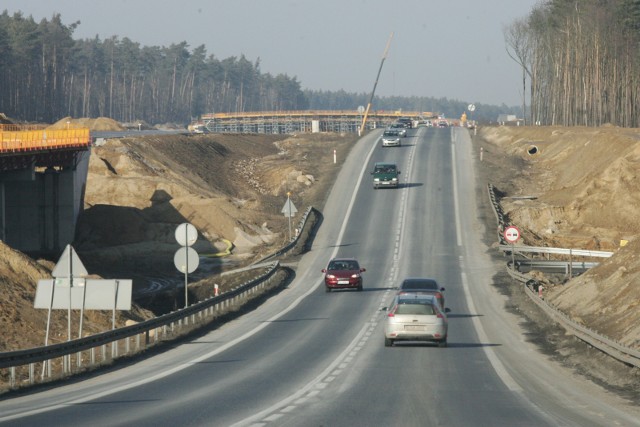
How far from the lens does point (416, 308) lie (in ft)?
94.0

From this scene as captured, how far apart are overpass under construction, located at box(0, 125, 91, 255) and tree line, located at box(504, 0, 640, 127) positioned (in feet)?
245

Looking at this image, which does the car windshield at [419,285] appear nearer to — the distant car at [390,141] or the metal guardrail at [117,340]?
the metal guardrail at [117,340]

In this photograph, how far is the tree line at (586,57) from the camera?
128 metres

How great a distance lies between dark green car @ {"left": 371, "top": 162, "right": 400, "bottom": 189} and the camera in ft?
267

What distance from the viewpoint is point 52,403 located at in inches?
741

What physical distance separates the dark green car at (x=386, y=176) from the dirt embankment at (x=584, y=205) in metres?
7.93

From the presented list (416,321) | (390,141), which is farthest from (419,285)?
(390,141)

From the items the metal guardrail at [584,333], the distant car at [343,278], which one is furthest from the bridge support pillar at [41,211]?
the metal guardrail at [584,333]

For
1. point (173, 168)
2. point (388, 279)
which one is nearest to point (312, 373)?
point (388, 279)

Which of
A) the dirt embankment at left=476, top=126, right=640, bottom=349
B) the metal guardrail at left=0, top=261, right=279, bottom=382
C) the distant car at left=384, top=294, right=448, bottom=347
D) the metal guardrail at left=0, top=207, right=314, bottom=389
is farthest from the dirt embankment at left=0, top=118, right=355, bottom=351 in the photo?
the dirt embankment at left=476, top=126, right=640, bottom=349

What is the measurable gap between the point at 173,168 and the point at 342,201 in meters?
20.2

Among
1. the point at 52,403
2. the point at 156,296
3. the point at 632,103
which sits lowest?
the point at 156,296

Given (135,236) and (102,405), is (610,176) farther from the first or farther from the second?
(102,405)

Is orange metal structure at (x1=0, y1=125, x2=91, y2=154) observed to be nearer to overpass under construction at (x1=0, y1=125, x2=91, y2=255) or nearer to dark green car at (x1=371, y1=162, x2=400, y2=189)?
overpass under construction at (x1=0, y1=125, x2=91, y2=255)
